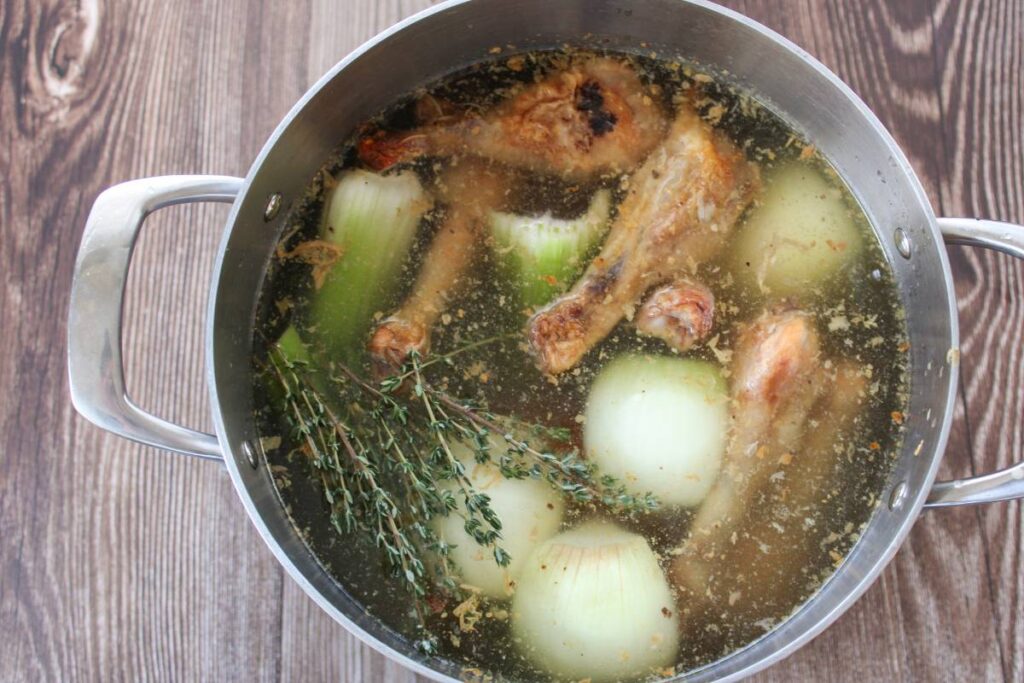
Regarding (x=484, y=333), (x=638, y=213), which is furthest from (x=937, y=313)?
(x=484, y=333)

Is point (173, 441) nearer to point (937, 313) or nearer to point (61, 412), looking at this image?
point (61, 412)

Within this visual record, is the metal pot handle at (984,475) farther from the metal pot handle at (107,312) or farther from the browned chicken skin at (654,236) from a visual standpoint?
the metal pot handle at (107,312)

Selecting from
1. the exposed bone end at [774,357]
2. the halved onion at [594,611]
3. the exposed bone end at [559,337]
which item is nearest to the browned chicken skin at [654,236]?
the exposed bone end at [559,337]

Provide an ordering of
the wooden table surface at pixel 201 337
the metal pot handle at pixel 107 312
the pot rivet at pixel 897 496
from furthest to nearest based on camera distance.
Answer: the wooden table surface at pixel 201 337, the pot rivet at pixel 897 496, the metal pot handle at pixel 107 312

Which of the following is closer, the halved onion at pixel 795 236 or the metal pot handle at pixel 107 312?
the metal pot handle at pixel 107 312

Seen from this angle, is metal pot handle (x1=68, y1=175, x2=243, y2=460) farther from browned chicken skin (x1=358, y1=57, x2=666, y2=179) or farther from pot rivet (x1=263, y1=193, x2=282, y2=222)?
browned chicken skin (x1=358, y1=57, x2=666, y2=179)

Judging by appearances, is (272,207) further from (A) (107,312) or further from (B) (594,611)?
(B) (594,611)
